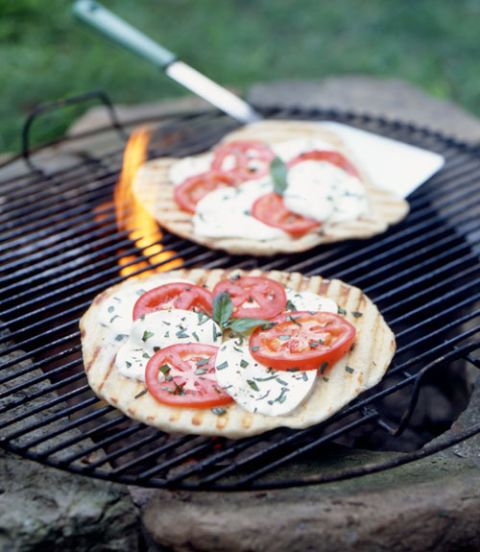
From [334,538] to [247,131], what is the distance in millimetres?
2952

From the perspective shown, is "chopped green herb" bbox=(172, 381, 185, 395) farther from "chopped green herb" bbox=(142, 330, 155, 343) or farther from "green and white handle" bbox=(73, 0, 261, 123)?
"green and white handle" bbox=(73, 0, 261, 123)

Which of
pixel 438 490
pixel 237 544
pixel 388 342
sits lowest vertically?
pixel 237 544

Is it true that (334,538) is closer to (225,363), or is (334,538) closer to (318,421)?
(318,421)

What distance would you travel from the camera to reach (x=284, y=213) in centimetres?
425

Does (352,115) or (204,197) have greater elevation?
(352,115)

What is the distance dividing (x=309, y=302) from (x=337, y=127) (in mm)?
2001

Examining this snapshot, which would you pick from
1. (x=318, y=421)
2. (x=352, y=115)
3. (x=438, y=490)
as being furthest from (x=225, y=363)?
(x=352, y=115)

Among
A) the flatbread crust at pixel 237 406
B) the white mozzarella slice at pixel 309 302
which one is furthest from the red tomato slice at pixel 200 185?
the white mozzarella slice at pixel 309 302

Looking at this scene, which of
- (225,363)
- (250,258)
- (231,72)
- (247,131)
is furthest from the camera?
(231,72)

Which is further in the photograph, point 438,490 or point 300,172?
point 300,172

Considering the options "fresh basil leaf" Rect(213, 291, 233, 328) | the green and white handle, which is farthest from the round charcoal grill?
"fresh basil leaf" Rect(213, 291, 233, 328)

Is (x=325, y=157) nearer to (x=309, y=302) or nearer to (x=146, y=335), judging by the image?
(x=309, y=302)

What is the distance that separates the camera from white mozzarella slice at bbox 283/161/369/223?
4.20 meters

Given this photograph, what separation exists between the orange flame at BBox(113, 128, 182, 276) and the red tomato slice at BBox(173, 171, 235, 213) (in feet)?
0.77
